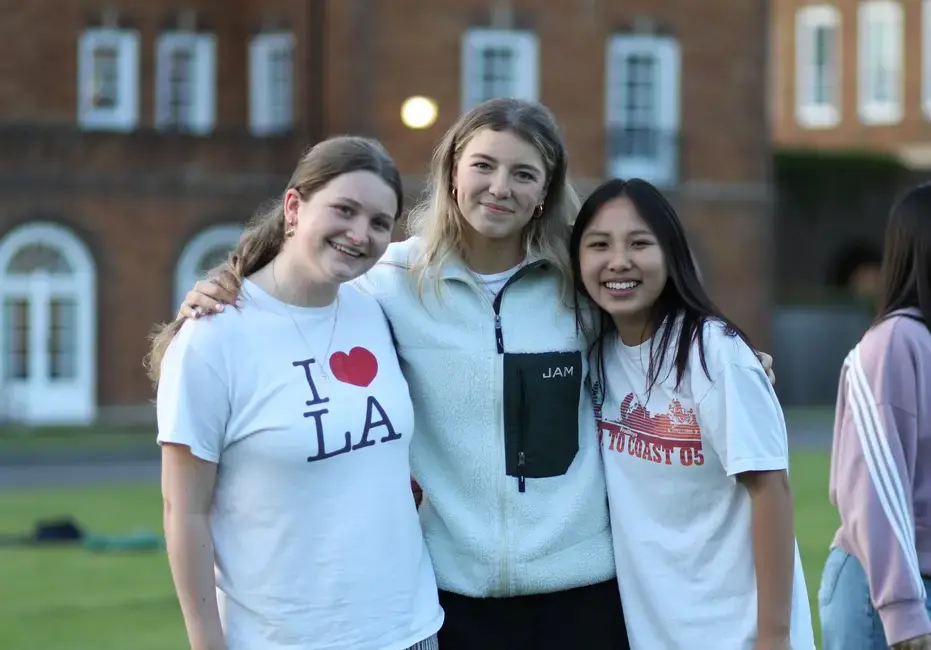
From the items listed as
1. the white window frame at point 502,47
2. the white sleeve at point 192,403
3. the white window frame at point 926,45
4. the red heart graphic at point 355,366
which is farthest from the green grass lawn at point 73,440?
the white window frame at point 926,45

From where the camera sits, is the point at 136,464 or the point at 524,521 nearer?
the point at 524,521

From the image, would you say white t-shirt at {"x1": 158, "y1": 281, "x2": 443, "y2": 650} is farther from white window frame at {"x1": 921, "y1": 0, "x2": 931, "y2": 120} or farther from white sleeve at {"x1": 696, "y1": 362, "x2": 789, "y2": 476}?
white window frame at {"x1": 921, "y1": 0, "x2": 931, "y2": 120}

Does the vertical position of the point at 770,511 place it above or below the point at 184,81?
below

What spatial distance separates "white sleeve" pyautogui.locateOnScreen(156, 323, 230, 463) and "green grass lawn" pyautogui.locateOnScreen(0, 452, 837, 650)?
4970 mm

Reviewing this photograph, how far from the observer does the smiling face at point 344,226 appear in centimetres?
343

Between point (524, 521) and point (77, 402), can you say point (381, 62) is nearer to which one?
point (77, 402)

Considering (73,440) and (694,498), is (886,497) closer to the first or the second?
(694,498)

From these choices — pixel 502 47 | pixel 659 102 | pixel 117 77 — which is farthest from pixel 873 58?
pixel 117 77

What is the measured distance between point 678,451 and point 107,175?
22.7 m

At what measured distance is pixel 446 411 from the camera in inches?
150

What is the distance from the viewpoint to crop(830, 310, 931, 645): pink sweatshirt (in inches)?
152

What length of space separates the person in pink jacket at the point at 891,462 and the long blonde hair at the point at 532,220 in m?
0.84

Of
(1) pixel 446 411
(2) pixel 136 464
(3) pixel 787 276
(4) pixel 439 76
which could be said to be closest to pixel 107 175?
(4) pixel 439 76

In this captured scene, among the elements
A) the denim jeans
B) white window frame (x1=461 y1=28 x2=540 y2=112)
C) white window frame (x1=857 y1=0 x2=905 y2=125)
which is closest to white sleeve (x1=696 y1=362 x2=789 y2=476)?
the denim jeans
